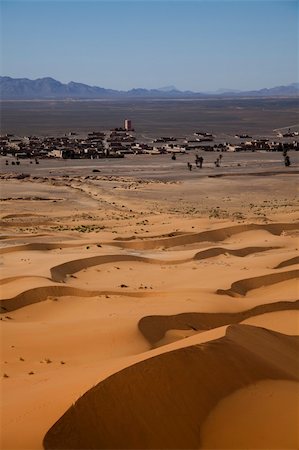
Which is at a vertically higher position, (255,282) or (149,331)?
(149,331)

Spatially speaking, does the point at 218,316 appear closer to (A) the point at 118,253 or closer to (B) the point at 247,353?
(B) the point at 247,353

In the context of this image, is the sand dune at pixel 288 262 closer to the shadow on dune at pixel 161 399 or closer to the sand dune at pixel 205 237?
the sand dune at pixel 205 237

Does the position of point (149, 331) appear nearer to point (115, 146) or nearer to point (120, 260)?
point (120, 260)

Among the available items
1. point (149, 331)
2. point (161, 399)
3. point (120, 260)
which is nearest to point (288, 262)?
point (120, 260)

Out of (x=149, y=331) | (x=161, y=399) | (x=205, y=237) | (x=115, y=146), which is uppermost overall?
(x=115, y=146)

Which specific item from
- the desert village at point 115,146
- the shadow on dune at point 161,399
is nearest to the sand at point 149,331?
the shadow on dune at point 161,399
